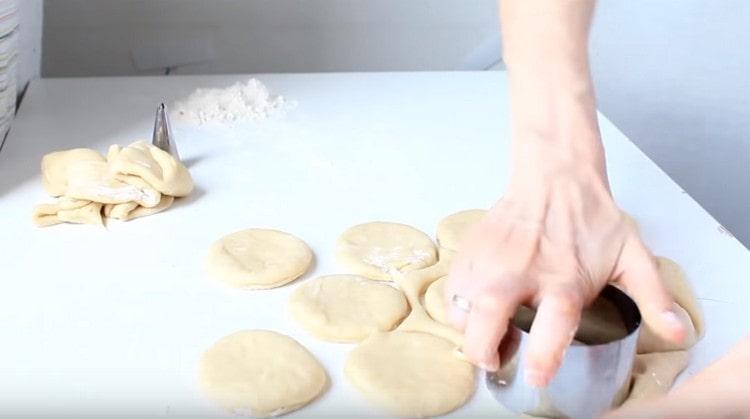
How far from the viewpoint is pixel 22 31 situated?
1148 millimetres

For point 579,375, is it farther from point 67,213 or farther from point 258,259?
point 67,213

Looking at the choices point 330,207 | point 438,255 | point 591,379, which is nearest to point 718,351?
point 591,379

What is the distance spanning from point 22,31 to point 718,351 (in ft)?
3.05

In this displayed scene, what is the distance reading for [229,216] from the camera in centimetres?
97

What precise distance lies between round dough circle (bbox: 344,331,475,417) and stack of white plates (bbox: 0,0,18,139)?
570 millimetres

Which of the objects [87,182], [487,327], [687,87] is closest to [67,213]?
[87,182]

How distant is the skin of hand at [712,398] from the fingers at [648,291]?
0.11 m

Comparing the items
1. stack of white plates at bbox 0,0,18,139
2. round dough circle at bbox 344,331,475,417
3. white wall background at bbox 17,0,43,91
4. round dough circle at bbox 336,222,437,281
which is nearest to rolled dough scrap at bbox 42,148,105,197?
stack of white plates at bbox 0,0,18,139

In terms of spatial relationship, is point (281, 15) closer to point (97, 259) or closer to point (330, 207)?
point (330, 207)

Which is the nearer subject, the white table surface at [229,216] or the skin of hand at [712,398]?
the skin of hand at [712,398]

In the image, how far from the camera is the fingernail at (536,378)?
0.65 metres

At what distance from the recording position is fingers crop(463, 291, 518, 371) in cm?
68

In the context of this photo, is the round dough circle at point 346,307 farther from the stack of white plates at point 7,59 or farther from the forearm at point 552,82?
the stack of white plates at point 7,59

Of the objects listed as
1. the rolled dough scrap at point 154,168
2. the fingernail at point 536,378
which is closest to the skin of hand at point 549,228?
the fingernail at point 536,378
